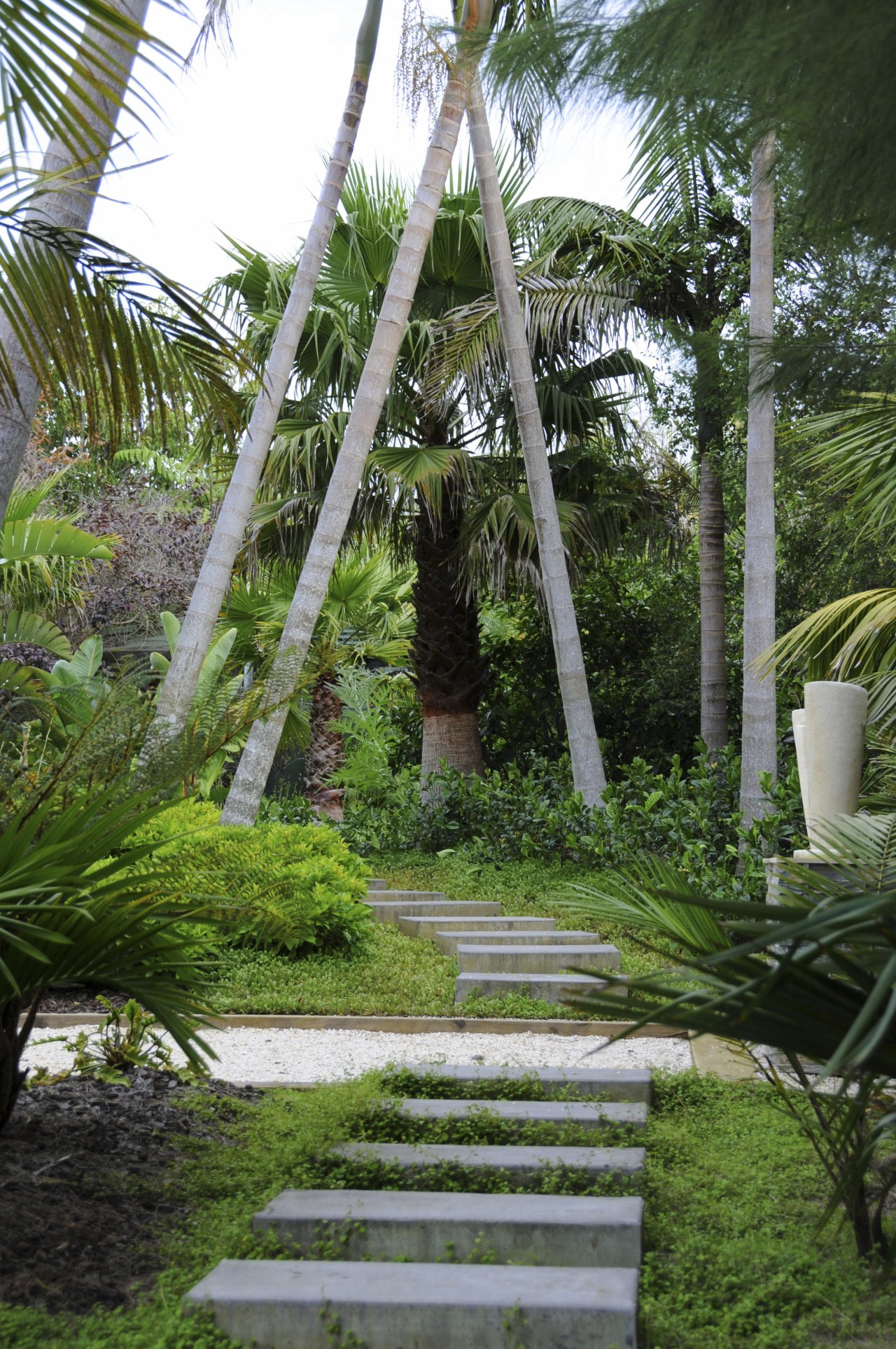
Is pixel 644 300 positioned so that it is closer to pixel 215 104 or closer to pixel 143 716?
pixel 215 104

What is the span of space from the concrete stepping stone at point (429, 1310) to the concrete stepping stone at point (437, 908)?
569cm

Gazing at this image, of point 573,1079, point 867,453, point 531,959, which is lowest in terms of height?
point 531,959

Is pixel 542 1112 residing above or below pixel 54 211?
below

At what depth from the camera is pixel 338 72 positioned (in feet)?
29.6

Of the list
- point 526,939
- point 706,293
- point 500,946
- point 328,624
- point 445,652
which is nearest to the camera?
point 500,946

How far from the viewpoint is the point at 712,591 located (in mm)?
9812

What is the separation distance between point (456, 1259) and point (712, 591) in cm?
805

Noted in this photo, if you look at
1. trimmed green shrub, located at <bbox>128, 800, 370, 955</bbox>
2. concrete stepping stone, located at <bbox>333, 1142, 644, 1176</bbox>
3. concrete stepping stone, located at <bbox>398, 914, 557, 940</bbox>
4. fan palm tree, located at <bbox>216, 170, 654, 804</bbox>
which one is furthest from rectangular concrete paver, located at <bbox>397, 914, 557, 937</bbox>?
concrete stepping stone, located at <bbox>333, 1142, 644, 1176</bbox>

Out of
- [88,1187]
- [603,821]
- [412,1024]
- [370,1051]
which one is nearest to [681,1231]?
[88,1187]

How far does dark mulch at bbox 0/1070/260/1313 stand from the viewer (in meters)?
2.22

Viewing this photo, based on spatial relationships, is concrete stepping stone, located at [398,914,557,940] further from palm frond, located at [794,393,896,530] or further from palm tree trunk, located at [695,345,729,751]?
palm frond, located at [794,393,896,530]

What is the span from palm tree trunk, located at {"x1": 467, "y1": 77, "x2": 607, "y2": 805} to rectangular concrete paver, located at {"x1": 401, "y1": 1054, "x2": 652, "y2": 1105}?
5.64 meters

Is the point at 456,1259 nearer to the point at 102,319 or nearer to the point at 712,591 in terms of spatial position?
the point at 102,319

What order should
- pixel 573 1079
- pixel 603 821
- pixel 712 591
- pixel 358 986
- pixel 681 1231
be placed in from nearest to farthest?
1. pixel 681 1231
2. pixel 573 1079
3. pixel 358 986
4. pixel 603 821
5. pixel 712 591
